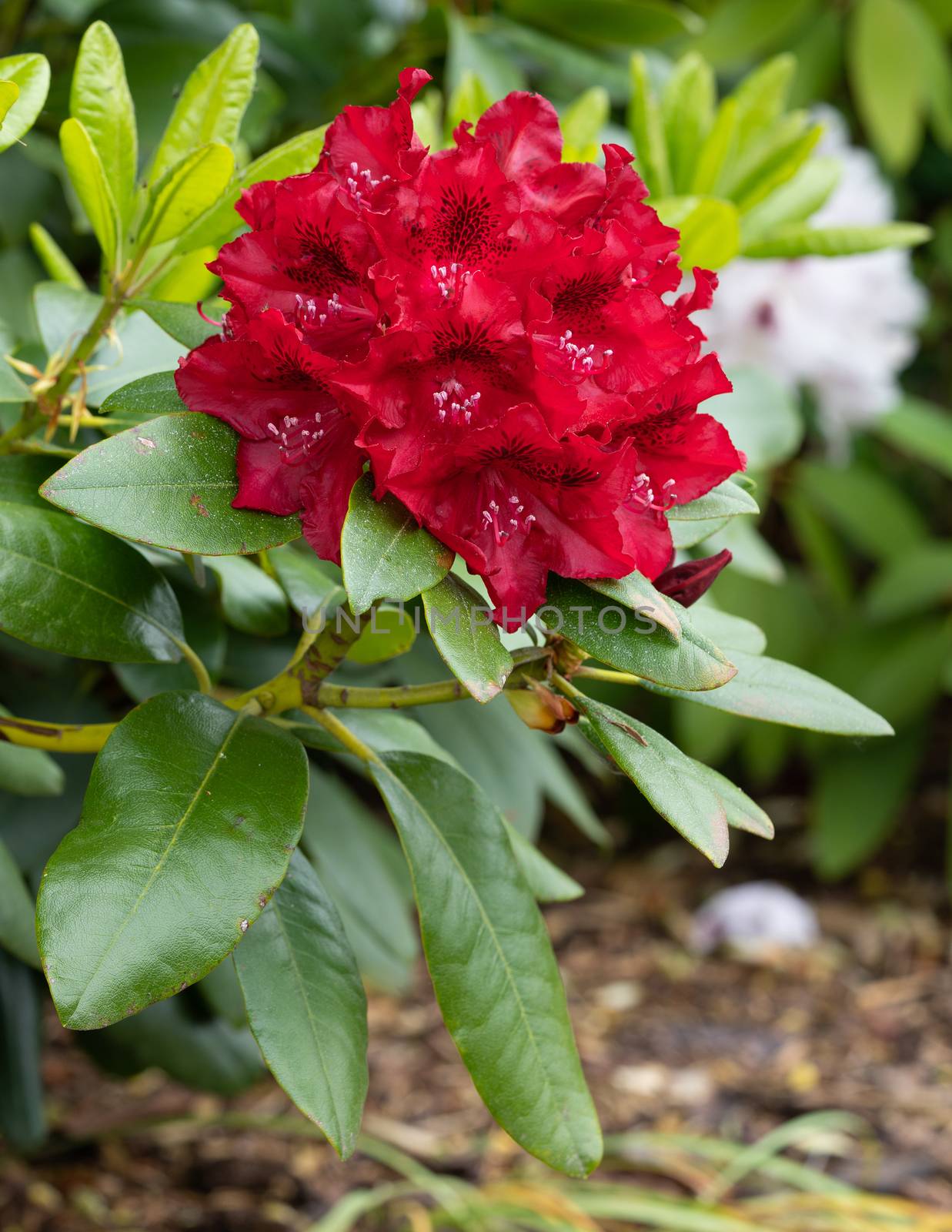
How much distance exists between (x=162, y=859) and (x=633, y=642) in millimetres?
220

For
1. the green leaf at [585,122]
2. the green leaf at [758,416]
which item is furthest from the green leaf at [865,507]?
the green leaf at [585,122]

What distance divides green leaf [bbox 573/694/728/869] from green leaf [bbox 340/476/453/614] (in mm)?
106

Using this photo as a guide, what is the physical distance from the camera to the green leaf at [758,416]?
3.69 ft

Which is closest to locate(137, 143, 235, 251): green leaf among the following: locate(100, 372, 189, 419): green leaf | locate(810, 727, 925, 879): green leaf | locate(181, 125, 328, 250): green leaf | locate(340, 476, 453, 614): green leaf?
locate(181, 125, 328, 250): green leaf

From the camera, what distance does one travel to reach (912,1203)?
143 centimetres

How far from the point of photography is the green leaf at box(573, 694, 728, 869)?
516 millimetres

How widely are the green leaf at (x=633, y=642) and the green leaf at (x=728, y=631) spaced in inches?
4.9

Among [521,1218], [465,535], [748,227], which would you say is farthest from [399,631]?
[521,1218]

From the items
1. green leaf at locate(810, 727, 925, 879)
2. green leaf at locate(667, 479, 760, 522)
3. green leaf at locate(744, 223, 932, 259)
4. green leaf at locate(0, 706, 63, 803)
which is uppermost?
green leaf at locate(667, 479, 760, 522)

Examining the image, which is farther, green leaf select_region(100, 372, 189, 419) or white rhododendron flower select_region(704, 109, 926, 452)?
white rhododendron flower select_region(704, 109, 926, 452)

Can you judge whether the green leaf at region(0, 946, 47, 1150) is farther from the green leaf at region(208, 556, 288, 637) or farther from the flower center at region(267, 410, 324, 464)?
the flower center at region(267, 410, 324, 464)

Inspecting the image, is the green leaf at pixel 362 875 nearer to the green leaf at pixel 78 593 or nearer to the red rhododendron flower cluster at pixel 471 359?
the green leaf at pixel 78 593

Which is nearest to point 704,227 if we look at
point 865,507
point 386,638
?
point 386,638

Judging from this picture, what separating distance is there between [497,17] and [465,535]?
3.74 feet
